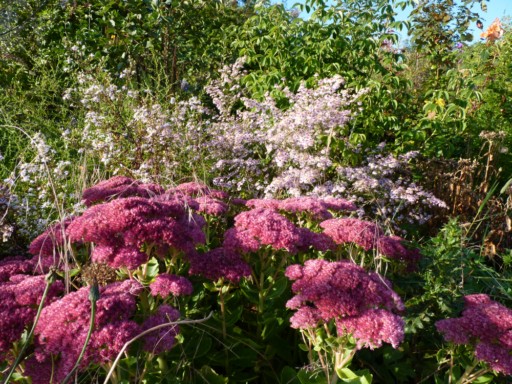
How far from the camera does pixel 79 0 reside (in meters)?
6.93

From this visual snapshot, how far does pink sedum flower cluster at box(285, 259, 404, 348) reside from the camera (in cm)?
154

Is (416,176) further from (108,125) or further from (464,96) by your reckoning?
(108,125)

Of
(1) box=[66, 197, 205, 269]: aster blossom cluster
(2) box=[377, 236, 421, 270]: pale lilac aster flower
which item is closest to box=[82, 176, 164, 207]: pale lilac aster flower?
(1) box=[66, 197, 205, 269]: aster blossom cluster

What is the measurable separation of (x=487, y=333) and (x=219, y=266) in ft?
3.28

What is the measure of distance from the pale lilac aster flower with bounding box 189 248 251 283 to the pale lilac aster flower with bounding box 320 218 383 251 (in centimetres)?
46

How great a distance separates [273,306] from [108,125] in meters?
3.13

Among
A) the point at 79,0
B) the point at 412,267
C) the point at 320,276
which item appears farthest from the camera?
the point at 79,0

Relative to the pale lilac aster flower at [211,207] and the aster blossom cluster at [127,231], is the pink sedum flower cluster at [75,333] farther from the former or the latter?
the pale lilac aster flower at [211,207]

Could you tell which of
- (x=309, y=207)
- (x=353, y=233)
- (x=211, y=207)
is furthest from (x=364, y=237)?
(x=211, y=207)

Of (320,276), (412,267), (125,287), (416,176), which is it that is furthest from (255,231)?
(416,176)

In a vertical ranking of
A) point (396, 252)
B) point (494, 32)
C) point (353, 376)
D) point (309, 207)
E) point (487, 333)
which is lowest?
point (353, 376)

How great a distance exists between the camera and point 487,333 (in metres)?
1.70

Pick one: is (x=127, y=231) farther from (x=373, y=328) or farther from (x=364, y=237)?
(x=364, y=237)

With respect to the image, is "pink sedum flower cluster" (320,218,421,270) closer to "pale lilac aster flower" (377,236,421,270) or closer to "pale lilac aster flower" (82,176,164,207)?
"pale lilac aster flower" (377,236,421,270)
